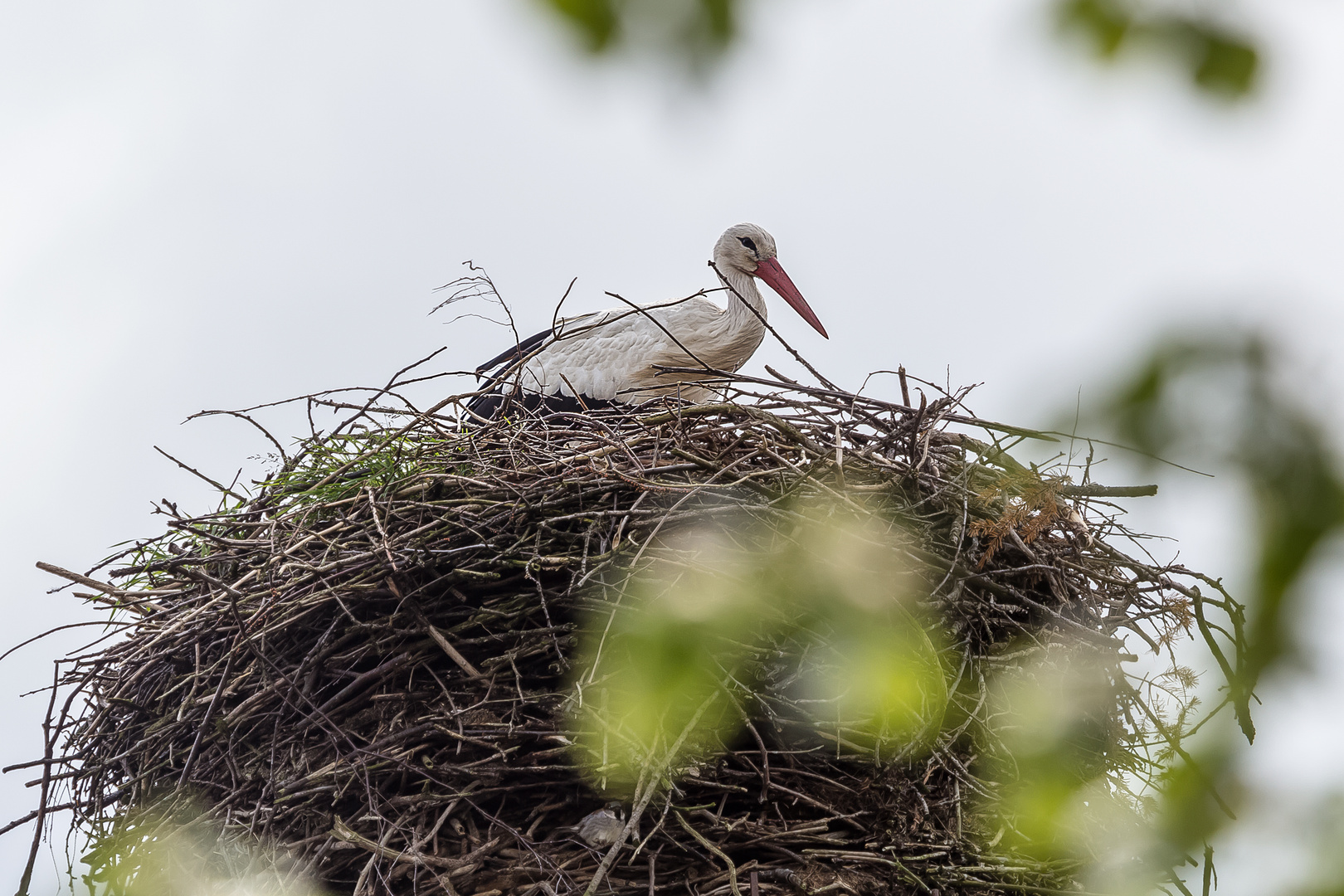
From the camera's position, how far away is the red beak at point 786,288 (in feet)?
13.0

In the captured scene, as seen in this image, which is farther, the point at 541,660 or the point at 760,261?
the point at 760,261

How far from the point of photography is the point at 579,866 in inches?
71.6

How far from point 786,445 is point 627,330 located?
1.38 meters

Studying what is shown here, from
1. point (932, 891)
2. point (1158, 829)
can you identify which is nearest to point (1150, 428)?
point (1158, 829)

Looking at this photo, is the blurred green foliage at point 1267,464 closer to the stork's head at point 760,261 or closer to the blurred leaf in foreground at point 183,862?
the blurred leaf in foreground at point 183,862

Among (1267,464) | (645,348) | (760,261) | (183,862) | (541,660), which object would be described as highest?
(1267,464)

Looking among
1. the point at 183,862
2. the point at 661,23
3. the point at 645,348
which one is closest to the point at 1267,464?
the point at 661,23

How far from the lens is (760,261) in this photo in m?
4.00

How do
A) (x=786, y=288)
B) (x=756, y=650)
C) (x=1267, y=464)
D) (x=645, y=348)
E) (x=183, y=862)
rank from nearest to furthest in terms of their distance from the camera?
(x=1267, y=464), (x=756, y=650), (x=183, y=862), (x=645, y=348), (x=786, y=288)

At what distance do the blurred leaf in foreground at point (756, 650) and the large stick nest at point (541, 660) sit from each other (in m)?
0.05

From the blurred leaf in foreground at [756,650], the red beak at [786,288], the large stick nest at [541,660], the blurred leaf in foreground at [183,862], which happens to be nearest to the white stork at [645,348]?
the red beak at [786,288]

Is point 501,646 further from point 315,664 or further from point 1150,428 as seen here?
point 1150,428

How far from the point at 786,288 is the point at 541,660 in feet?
7.43

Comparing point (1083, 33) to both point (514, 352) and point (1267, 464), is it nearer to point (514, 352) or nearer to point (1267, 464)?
point (1267, 464)
